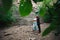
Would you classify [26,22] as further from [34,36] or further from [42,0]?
[42,0]

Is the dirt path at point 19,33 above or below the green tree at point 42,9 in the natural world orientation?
below

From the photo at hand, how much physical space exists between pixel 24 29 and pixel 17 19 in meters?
1.15

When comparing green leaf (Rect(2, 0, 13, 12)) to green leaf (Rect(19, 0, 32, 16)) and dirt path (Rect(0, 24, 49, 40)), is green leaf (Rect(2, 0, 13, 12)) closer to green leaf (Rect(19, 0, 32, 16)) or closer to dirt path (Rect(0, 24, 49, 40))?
green leaf (Rect(19, 0, 32, 16))

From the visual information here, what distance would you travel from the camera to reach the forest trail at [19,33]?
6113mm

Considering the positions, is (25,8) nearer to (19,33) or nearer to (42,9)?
(42,9)

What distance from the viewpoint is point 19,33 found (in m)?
6.62

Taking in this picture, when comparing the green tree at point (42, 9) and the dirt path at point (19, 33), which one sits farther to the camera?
the dirt path at point (19, 33)

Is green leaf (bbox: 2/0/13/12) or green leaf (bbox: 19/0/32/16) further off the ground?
green leaf (bbox: 2/0/13/12)

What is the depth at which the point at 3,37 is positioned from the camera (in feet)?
20.6

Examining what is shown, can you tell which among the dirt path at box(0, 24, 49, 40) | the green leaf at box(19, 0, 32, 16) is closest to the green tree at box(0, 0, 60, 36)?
the green leaf at box(19, 0, 32, 16)

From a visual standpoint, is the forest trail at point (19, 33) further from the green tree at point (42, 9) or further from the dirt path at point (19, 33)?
the green tree at point (42, 9)

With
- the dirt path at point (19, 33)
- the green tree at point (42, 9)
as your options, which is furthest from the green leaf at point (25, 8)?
the dirt path at point (19, 33)

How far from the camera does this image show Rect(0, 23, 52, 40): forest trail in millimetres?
6113

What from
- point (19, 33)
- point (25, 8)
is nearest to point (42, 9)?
point (25, 8)
